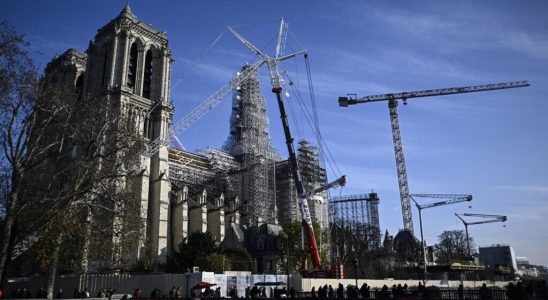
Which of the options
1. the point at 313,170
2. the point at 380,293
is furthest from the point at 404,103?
the point at 380,293

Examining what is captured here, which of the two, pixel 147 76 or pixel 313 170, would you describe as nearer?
pixel 147 76

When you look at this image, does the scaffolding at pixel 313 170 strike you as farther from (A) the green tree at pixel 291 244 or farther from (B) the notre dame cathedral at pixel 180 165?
(A) the green tree at pixel 291 244

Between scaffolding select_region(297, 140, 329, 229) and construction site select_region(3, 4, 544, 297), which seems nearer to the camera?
construction site select_region(3, 4, 544, 297)

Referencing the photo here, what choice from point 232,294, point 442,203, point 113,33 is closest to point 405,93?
point 442,203

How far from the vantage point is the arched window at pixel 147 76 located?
251 feet

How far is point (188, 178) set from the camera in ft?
284

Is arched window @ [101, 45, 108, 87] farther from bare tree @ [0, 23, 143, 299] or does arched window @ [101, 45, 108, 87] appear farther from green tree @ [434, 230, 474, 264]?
green tree @ [434, 230, 474, 264]

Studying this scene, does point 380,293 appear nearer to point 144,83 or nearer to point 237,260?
point 237,260

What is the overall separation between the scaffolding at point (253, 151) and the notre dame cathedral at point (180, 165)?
21 cm

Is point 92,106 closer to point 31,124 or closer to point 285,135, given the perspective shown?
point 31,124

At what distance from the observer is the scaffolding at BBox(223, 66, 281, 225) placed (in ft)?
279

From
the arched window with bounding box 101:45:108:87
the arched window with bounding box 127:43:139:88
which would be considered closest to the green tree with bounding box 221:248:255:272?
the arched window with bounding box 127:43:139:88

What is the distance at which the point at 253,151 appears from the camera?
90250 mm

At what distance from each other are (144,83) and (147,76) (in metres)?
1.97
